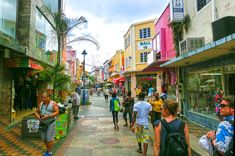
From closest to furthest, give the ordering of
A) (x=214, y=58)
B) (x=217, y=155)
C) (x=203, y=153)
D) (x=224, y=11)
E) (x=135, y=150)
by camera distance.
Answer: (x=217, y=155)
(x=203, y=153)
(x=135, y=150)
(x=224, y=11)
(x=214, y=58)

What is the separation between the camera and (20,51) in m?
9.12

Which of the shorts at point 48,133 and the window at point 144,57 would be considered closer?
the shorts at point 48,133

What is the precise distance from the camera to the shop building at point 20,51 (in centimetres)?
974

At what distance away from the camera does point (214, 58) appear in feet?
29.3

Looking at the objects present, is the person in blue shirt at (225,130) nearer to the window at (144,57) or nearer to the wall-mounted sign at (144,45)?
the window at (144,57)

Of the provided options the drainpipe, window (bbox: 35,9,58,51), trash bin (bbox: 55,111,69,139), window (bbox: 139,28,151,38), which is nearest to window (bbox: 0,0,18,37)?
window (bbox: 35,9,58,51)

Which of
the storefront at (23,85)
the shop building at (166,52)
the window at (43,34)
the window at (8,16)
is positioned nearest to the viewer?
the window at (8,16)

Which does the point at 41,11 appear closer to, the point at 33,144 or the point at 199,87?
the point at 33,144

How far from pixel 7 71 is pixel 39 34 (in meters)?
3.77

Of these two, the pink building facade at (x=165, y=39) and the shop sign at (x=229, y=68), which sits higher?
the pink building facade at (x=165, y=39)

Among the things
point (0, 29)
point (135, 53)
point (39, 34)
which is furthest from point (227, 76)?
point (135, 53)

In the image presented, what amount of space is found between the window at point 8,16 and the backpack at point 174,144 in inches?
346

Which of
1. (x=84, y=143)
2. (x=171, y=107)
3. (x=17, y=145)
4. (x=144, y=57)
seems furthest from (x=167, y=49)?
(x=144, y=57)

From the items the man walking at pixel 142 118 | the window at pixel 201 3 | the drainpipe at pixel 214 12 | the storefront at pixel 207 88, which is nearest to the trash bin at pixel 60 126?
the man walking at pixel 142 118
